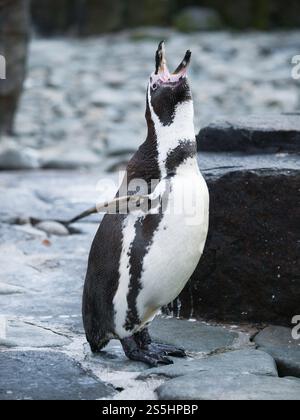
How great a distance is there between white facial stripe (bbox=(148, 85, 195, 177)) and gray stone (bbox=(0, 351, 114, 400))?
798 millimetres

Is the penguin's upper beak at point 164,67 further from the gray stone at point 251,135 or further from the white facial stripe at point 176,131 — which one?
the gray stone at point 251,135

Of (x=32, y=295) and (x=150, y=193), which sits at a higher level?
(x=150, y=193)

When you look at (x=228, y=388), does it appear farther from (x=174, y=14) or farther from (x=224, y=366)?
(x=174, y=14)

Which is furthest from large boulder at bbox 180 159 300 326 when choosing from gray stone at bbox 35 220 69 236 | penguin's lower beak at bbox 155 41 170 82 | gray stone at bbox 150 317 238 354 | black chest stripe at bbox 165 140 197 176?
gray stone at bbox 35 220 69 236

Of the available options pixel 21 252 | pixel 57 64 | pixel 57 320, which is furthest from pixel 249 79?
pixel 57 320

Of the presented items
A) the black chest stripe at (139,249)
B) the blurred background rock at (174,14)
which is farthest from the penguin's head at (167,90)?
the blurred background rock at (174,14)

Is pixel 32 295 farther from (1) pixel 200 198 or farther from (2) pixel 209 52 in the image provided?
(2) pixel 209 52

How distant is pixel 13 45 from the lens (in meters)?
9.77

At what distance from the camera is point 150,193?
3.58 metres

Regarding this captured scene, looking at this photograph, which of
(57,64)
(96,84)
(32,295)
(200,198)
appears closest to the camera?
(200,198)

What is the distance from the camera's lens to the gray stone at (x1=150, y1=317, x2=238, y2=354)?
3.95m

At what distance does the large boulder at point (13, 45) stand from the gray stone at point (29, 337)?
5.79 m

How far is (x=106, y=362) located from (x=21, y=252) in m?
1.98

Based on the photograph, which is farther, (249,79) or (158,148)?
(249,79)
